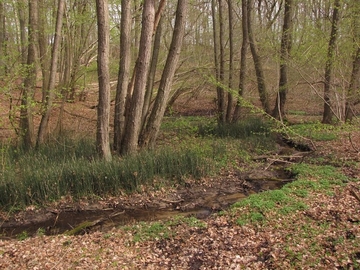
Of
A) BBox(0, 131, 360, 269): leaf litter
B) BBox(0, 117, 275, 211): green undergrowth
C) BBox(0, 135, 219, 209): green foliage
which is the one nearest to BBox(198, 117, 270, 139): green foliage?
BBox(0, 117, 275, 211): green undergrowth

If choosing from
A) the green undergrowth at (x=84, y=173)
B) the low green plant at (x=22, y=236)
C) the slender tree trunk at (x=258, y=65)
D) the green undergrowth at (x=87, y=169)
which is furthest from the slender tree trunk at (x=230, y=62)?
the low green plant at (x=22, y=236)

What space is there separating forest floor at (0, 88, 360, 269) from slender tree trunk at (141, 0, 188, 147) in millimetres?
2985

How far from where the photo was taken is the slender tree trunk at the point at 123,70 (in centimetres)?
712

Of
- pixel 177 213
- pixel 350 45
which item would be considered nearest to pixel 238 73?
pixel 350 45

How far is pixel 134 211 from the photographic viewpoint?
554 cm

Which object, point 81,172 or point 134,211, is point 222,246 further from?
point 81,172

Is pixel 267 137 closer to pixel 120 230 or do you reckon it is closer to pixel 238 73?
pixel 238 73

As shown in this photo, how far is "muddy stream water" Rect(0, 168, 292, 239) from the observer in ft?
16.4

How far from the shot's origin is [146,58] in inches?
264

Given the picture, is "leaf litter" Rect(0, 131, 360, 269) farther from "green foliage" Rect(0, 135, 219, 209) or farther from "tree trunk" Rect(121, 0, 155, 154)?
"tree trunk" Rect(121, 0, 155, 154)

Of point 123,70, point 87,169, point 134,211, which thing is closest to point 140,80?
point 123,70

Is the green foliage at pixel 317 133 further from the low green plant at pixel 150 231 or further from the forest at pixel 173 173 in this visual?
the low green plant at pixel 150 231

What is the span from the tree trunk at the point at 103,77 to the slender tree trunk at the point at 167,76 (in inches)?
43.7

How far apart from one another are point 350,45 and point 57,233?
7.74 metres
